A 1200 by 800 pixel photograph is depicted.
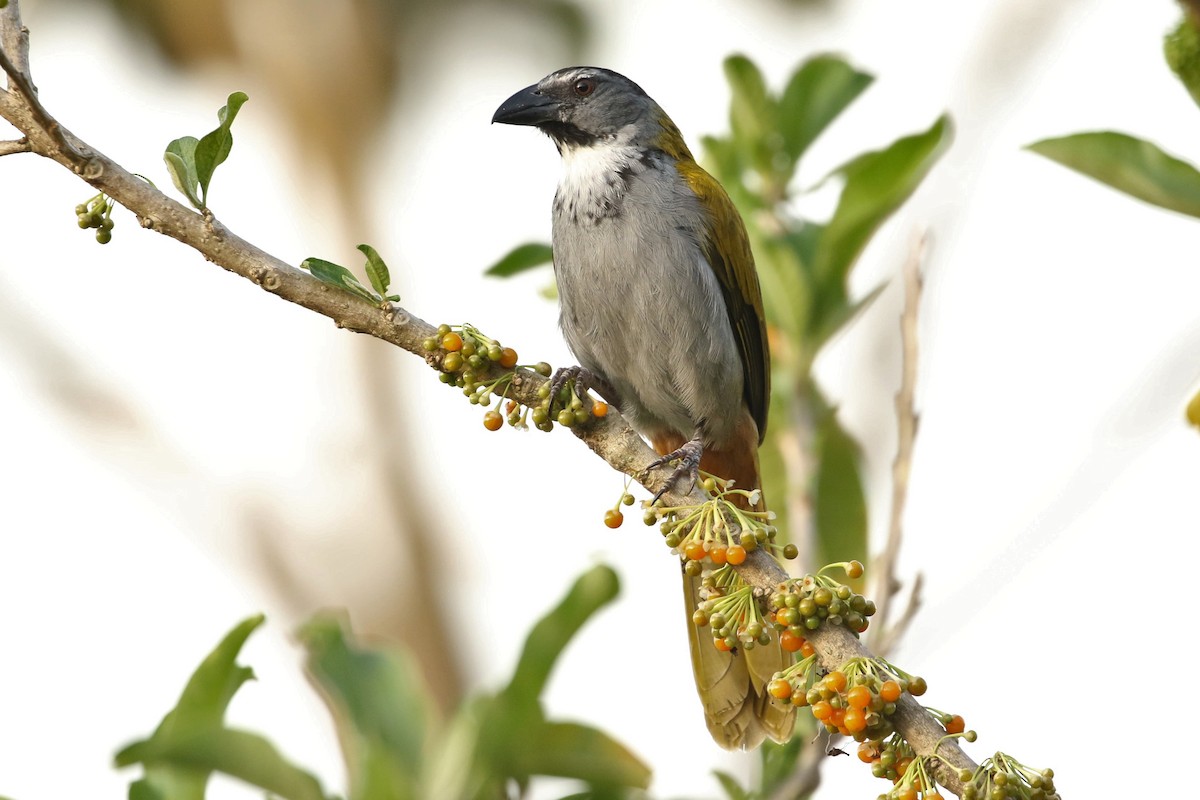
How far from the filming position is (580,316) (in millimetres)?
4023

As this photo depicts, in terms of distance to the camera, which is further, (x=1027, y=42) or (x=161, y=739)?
(x=1027, y=42)

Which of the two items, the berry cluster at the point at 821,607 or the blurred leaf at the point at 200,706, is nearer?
the berry cluster at the point at 821,607

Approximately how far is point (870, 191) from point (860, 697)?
2162 millimetres

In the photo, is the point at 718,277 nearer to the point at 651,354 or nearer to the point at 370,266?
the point at 651,354

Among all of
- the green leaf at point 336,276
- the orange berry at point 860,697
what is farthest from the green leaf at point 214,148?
the orange berry at point 860,697

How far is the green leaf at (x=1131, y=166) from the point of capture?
2389 millimetres

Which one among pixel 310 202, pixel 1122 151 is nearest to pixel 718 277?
pixel 1122 151

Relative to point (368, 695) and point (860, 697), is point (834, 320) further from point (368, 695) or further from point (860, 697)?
point (860, 697)

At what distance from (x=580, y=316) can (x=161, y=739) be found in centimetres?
196

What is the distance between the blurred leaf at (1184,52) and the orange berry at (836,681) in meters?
1.16

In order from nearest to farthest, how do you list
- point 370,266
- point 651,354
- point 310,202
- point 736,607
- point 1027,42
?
point 736,607 → point 370,266 → point 651,354 → point 1027,42 → point 310,202

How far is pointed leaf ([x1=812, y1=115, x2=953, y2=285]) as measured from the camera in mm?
3668

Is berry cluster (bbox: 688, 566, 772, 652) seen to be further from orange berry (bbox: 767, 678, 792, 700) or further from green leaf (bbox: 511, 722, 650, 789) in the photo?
green leaf (bbox: 511, 722, 650, 789)

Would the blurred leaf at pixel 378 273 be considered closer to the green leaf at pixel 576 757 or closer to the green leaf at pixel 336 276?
the green leaf at pixel 336 276
